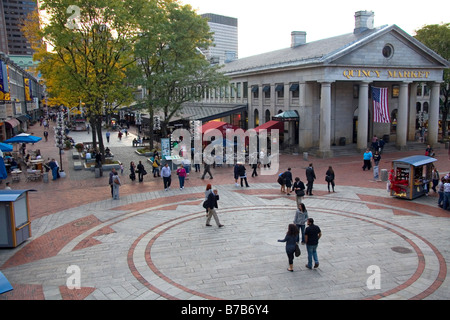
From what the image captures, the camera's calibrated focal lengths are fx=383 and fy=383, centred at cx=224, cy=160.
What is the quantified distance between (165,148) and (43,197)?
9838mm

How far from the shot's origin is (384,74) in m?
35.0

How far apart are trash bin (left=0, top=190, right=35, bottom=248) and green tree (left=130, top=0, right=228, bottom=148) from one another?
2076cm

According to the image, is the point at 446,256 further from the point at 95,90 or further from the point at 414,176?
the point at 95,90

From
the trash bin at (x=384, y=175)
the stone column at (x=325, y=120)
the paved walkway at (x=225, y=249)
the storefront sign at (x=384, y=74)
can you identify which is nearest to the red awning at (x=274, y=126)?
the stone column at (x=325, y=120)

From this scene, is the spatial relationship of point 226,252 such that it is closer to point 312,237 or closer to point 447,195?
point 312,237

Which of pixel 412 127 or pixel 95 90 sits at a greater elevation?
pixel 95 90

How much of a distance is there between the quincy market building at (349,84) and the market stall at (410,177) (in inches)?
531

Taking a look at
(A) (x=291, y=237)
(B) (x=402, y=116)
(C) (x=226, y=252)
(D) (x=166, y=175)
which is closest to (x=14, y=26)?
(B) (x=402, y=116)

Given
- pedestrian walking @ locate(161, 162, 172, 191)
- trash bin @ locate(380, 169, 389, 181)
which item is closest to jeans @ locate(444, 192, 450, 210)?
trash bin @ locate(380, 169, 389, 181)

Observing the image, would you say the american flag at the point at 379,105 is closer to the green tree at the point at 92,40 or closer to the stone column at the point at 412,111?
the stone column at the point at 412,111

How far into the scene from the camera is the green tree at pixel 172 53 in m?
32.0

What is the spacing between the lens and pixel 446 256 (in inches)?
464

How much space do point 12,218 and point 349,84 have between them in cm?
3254
